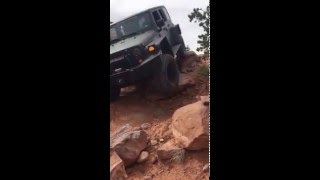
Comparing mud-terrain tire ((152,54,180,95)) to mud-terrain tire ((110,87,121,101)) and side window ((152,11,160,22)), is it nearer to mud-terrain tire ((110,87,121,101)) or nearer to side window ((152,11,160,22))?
mud-terrain tire ((110,87,121,101))

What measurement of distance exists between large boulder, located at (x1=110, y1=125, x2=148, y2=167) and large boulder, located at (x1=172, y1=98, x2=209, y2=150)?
0.57 meters

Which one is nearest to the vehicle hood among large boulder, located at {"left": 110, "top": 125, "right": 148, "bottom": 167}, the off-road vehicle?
the off-road vehicle

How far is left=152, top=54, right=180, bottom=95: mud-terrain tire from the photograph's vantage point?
655cm

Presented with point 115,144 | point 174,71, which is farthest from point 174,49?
point 115,144

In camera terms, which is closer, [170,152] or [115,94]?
[170,152]

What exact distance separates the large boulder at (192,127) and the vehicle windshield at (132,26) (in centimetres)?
240

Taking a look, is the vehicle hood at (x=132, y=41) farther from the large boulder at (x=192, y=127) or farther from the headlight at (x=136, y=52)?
the large boulder at (x=192, y=127)

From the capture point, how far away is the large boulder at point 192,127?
15.5 feet

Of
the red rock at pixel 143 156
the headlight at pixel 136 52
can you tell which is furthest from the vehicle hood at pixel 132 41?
the red rock at pixel 143 156

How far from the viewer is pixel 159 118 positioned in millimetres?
6340

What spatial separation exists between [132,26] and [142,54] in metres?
1.16

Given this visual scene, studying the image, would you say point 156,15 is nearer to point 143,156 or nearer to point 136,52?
point 136,52

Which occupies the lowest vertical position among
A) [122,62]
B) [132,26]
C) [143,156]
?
[143,156]

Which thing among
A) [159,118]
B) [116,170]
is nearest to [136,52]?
[159,118]
